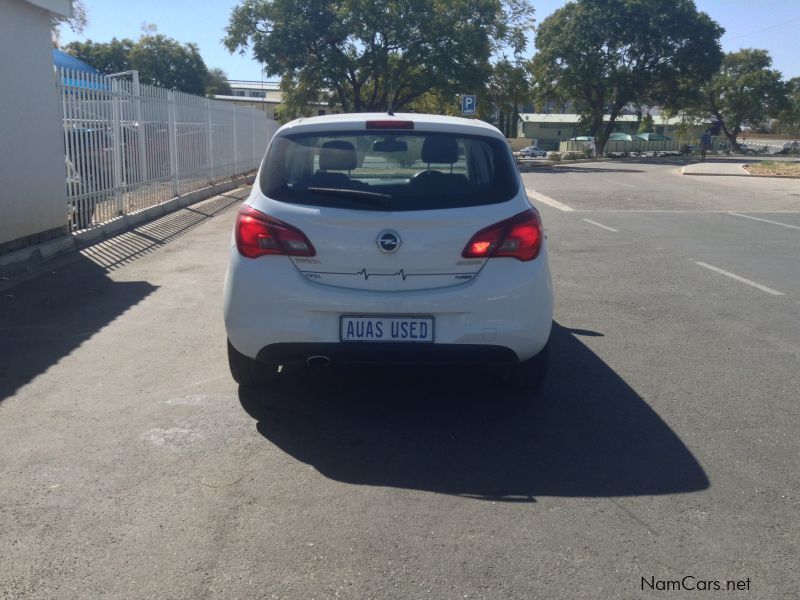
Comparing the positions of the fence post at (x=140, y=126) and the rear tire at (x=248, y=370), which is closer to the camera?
the rear tire at (x=248, y=370)

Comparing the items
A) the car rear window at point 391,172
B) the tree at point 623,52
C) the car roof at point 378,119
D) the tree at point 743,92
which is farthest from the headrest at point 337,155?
the tree at point 743,92

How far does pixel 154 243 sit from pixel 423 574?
9428mm

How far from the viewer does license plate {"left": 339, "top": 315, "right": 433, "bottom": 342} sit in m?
4.34

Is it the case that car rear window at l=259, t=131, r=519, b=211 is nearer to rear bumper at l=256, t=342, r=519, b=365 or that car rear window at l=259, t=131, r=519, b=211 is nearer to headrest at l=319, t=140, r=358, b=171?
headrest at l=319, t=140, r=358, b=171

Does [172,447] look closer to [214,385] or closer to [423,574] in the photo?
[214,385]

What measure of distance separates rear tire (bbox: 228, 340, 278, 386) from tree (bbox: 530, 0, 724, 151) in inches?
1990

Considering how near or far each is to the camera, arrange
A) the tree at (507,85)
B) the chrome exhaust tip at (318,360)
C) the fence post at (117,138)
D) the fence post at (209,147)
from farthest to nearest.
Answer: the tree at (507,85) → the fence post at (209,147) → the fence post at (117,138) → the chrome exhaust tip at (318,360)

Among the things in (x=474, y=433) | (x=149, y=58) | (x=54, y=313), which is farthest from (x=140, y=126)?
(x=149, y=58)

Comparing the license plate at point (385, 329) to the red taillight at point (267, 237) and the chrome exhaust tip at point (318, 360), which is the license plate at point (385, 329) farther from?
the red taillight at point (267, 237)

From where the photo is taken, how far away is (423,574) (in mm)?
3031

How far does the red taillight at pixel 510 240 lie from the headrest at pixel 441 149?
609 mm

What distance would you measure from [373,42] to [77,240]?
3133cm

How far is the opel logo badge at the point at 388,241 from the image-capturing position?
4277mm

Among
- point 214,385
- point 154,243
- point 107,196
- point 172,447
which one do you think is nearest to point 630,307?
point 214,385
